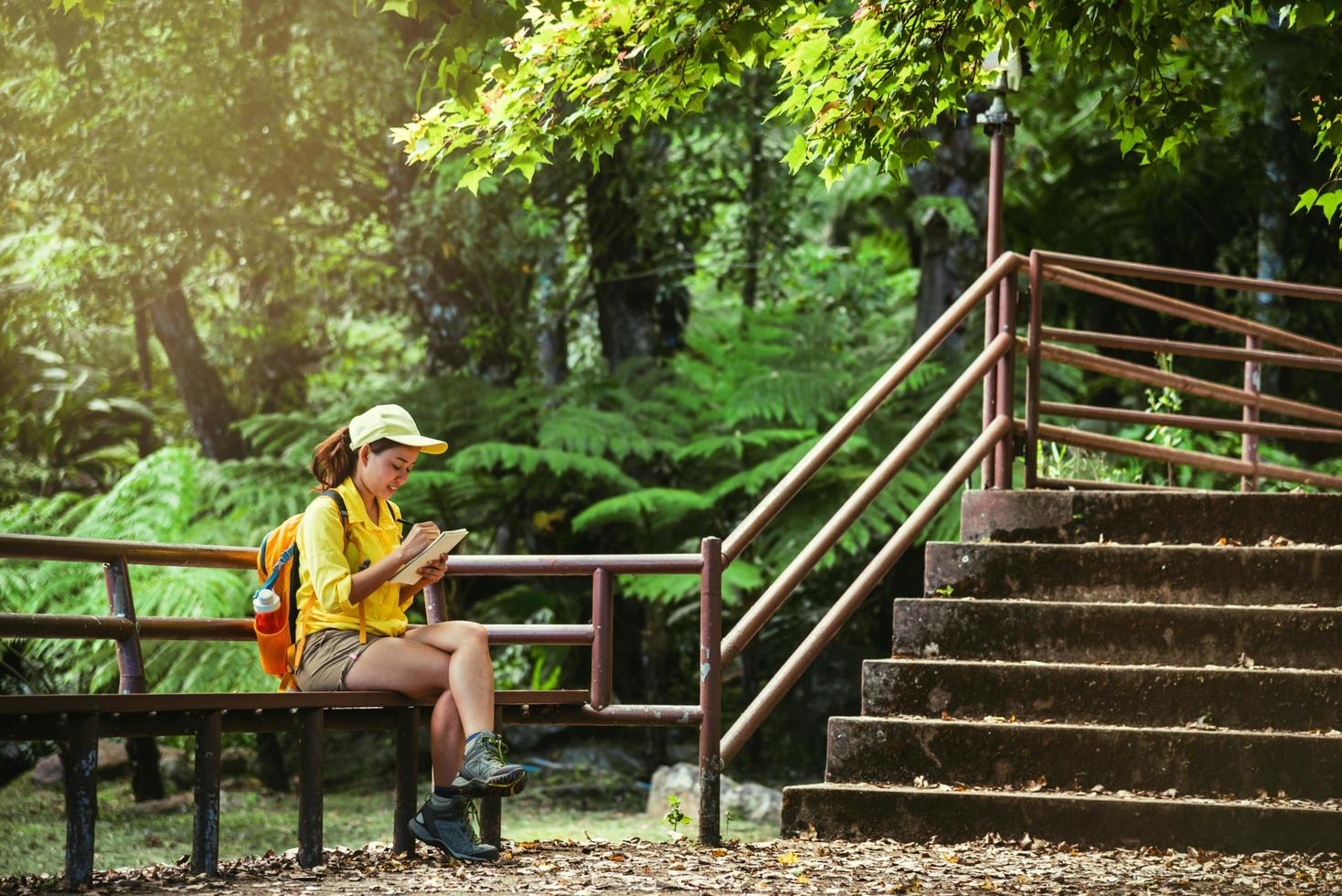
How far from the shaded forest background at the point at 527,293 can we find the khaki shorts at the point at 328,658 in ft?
21.2

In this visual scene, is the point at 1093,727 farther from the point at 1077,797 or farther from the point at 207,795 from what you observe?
the point at 207,795

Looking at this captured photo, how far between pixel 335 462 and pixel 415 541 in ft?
1.88

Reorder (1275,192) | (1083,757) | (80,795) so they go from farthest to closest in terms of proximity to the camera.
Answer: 1. (1275,192)
2. (1083,757)
3. (80,795)

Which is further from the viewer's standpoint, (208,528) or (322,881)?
(208,528)

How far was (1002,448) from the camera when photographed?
307 inches

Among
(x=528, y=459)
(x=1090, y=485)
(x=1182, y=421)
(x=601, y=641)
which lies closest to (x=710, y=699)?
(x=601, y=641)

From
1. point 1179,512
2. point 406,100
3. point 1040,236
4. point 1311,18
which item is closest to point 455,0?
point 1311,18

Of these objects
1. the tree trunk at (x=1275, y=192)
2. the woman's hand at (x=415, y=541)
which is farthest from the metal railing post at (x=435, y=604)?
the tree trunk at (x=1275, y=192)

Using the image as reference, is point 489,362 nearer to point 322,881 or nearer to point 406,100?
point 406,100

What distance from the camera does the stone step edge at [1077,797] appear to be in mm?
6023

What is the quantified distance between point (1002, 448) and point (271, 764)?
7904 millimetres

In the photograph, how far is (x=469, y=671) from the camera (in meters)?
5.33

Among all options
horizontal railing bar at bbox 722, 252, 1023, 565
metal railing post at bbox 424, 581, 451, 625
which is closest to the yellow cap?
metal railing post at bbox 424, 581, 451, 625

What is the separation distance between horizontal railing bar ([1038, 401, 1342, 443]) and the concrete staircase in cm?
52
